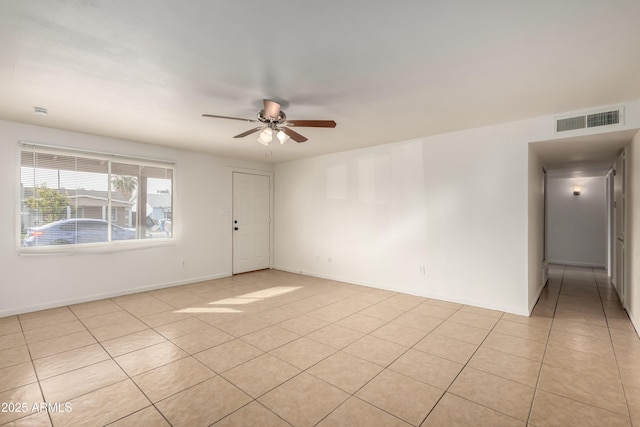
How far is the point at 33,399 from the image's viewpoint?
2162mm

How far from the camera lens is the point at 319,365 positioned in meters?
2.65

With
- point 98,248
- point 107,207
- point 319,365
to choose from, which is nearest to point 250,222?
point 107,207

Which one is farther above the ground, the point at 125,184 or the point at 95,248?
the point at 125,184

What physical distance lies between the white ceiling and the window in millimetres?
738

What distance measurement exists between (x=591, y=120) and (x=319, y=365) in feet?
12.6

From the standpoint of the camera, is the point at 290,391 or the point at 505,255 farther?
the point at 505,255

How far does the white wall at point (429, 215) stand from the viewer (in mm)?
3936

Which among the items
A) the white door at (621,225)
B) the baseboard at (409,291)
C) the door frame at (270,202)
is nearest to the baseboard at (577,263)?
the white door at (621,225)

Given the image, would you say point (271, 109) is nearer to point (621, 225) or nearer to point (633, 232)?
point (633, 232)

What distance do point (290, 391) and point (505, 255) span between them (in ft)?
10.5

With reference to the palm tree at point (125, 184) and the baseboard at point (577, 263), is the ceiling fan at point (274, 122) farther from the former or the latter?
the baseboard at point (577, 263)

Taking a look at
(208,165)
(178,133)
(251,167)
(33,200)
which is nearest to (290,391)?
(178,133)

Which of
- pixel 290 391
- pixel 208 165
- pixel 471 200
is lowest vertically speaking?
pixel 290 391

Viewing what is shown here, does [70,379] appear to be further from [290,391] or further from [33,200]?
[33,200]
